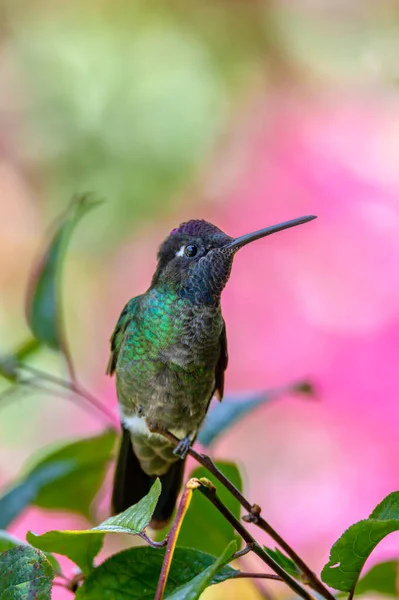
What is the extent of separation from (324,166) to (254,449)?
1.37 m

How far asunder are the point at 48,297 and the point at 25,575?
2.55 feet

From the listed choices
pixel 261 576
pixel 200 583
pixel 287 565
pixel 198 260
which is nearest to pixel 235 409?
pixel 198 260

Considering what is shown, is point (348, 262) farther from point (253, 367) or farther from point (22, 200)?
point (22, 200)

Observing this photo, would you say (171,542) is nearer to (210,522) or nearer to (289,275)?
(210,522)

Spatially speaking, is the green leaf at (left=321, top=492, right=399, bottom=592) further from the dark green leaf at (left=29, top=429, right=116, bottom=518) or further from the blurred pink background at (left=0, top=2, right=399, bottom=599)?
the blurred pink background at (left=0, top=2, right=399, bottom=599)

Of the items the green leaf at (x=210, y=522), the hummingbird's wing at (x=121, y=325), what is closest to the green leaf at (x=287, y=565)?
the green leaf at (x=210, y=522)

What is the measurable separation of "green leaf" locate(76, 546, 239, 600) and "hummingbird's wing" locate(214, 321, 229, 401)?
2.28 feet

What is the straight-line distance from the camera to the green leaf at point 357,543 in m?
0.96

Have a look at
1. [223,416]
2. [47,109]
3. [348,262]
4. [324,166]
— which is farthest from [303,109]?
[223,416]

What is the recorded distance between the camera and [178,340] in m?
1.65

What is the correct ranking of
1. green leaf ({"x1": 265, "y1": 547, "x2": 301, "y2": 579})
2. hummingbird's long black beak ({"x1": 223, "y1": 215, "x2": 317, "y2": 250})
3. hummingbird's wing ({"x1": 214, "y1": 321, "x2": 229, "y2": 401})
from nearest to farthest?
1. green leaf ({"x1": 265, "y1": 547, "x2": 301, "y2": 579})
2. hummingbird's long black beak ({"x1": 223, "y1": 215, "x2": 317, "y2": 250})
3. hummingbird's wing ({"x1": 214, "y1": 321, "x2": 229, "y2": 401})

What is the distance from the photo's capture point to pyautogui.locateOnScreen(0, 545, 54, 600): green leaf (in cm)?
94

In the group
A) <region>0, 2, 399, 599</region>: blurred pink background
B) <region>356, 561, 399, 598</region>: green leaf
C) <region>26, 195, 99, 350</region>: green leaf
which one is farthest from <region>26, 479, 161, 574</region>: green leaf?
<region>0, 2, 399, 599</region>: blurred pink background

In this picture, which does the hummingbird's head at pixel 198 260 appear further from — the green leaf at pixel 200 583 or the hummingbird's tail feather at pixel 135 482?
the green leaf at pixel 200 583
